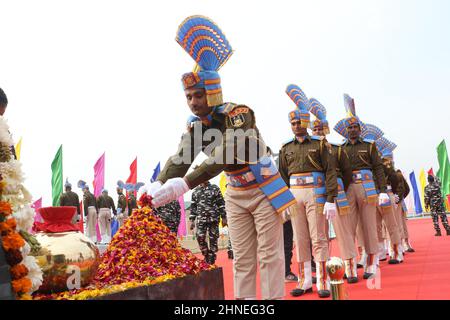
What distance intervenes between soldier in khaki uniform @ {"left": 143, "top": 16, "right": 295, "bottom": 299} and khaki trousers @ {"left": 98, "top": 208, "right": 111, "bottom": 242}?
12.5 meters

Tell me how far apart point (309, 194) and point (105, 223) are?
11613mm

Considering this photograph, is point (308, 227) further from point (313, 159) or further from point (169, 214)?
point (169, 214)

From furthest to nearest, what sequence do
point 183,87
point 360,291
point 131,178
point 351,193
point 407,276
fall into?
point 131,178, point 351,193, point 407,276, point 360,291, point 183,87

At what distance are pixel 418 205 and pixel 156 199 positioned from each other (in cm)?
2962

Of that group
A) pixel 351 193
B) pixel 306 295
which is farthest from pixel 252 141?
pixel 351 193

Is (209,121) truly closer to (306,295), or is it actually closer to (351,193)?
(306,295)

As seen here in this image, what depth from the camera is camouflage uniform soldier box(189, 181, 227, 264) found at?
749 centimetres

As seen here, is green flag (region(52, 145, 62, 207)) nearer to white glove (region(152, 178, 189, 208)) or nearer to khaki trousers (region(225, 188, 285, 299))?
khaki trousers (region(225, 188, 285, 299))

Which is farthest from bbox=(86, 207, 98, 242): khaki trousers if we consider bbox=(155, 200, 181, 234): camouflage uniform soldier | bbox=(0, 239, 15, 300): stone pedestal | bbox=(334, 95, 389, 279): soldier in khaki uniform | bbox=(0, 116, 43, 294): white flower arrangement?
bbox=(0, 239, 15, 300): stone pedestal

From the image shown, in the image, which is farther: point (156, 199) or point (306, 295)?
point (306, 295)

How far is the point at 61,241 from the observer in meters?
2.70

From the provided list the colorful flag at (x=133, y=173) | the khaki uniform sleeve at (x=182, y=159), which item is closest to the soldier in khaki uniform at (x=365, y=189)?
the khaki uniform sleeve at (x=182, y=159)

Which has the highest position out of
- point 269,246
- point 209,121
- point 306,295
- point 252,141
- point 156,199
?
point 209,121
